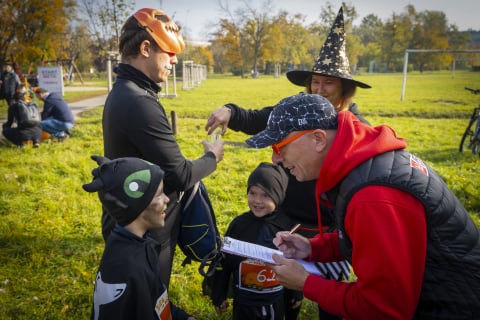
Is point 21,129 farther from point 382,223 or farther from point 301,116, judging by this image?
point 382,223

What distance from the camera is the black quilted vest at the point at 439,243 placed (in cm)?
141

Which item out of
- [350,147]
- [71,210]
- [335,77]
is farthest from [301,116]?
[71,210]

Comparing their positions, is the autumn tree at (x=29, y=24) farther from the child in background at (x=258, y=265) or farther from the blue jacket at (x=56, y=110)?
the child in background at (x=258, y=265)

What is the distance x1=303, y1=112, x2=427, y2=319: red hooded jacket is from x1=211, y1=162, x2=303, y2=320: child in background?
133 centimetres

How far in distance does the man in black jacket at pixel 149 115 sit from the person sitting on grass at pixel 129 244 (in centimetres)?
17

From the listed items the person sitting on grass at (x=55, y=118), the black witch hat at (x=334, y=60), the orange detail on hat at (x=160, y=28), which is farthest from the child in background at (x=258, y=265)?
the person sitting on grass at (x=55, y=118)

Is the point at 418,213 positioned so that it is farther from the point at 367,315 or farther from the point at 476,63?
the point at 476,63

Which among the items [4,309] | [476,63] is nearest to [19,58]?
[4,309]

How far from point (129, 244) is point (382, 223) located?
4.25 ft

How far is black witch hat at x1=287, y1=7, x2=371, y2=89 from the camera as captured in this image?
3.11m

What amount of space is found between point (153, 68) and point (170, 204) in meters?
0.90

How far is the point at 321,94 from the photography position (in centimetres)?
316

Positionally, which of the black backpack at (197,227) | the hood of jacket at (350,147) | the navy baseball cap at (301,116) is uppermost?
the navy baseball cap at (301,116)

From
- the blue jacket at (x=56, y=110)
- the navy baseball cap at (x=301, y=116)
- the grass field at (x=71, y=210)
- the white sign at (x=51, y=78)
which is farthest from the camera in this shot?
the white sign at (x=51, y=78)
